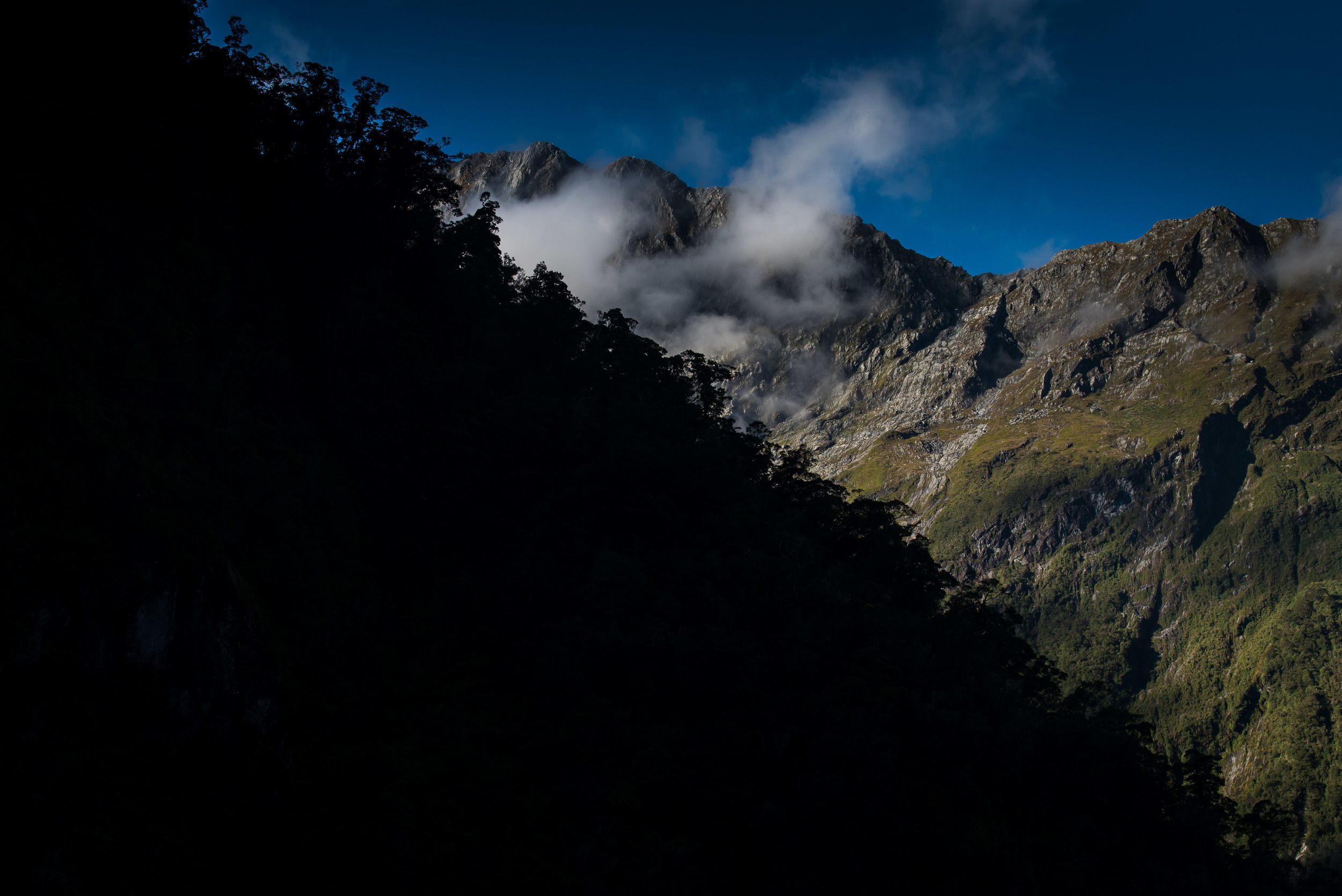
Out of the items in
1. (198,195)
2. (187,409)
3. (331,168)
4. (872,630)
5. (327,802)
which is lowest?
(327,802)

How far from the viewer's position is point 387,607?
1681 inches

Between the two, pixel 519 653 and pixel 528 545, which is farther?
pixel 528 545

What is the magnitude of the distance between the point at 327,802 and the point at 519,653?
41.4 ft

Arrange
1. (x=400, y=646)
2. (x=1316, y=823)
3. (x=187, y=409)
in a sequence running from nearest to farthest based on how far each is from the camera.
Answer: (x=187, y=409) → (x=400, y=646) → (x=1316, y=823)

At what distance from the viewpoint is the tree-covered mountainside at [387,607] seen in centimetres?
2728

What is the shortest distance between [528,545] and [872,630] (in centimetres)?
2468

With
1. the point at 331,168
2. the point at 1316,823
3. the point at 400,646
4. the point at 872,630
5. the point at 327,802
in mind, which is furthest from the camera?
the point at 1316,823

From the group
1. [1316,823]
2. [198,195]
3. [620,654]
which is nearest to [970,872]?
[620,654]

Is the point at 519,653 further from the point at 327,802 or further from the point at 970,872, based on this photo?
the point at 970,872

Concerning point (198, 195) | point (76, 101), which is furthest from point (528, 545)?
point (76, 101)

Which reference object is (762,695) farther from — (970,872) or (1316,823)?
(1316,823)

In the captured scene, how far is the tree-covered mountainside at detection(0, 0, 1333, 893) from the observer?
27281mm

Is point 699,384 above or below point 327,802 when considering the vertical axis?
above

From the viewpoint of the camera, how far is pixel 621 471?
55375 mm
